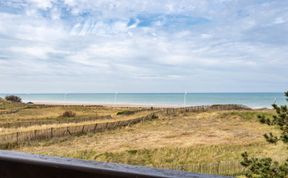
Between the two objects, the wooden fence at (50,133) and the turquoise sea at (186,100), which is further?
the turquoise sea at (186,100)

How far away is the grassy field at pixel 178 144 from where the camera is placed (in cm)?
1530

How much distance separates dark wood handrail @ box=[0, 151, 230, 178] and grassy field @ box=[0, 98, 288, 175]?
32.0 feet

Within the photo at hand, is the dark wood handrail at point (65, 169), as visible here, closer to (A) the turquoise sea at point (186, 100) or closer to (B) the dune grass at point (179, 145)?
(B) the dune grass at point (179, 145)

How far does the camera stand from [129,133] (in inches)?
1032

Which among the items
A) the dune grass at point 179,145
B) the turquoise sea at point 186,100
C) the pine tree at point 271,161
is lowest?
the dune grass at point 179,145

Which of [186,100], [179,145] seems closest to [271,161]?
[179,145]

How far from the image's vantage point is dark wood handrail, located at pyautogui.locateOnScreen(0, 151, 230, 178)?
1041 millimetres

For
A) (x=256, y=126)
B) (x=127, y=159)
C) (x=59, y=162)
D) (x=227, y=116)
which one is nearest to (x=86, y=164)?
(x=59, y=162)

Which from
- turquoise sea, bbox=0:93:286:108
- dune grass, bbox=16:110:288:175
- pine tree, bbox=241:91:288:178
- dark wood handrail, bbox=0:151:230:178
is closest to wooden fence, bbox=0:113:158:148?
dune grass, bbox=16:110:288:175

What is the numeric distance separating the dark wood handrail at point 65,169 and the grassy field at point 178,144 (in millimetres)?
9768

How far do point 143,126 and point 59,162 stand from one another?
95.7ft

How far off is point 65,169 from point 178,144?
1979 cm

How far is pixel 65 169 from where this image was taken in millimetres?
1176

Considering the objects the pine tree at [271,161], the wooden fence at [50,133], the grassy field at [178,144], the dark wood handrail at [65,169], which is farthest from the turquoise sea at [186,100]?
the dark wood handrail at [65,169]
